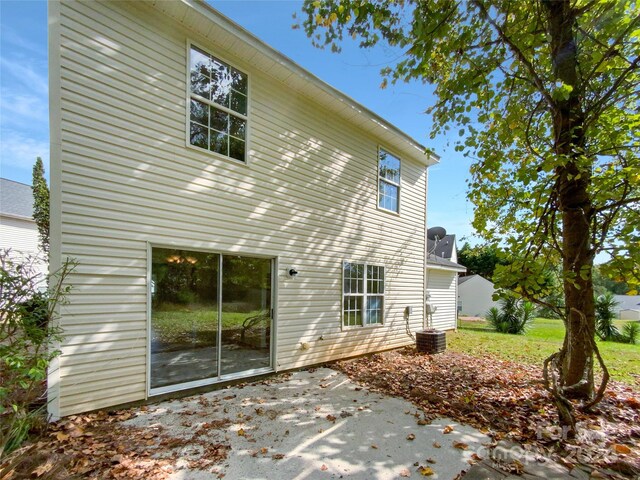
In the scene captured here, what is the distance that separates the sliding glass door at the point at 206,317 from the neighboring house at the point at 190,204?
0.02 m

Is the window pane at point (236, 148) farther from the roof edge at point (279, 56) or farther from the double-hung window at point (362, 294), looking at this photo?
the double-hung window at point (362, 294)

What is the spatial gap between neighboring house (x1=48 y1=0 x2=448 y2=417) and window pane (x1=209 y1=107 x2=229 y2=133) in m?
0.03

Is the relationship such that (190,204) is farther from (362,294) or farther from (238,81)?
(362,294)

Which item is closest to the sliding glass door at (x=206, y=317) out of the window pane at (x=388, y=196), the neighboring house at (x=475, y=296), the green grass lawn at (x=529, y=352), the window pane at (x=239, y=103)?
the window pane at (x=239, y=103)

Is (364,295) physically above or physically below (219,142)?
below

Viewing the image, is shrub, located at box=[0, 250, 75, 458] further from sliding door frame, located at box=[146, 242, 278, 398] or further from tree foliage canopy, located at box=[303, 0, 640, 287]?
tree foliage canopy, located at box=[303, 0, 640, 287]

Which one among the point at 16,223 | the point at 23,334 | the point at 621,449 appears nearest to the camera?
the point at 23,334

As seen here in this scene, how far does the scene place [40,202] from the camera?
14297 millimetres

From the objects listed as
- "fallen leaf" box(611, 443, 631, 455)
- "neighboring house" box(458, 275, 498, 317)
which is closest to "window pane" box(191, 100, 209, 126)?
"fallen leaf" box(611, 443, 631, 455)

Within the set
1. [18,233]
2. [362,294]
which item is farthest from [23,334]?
[18,233]

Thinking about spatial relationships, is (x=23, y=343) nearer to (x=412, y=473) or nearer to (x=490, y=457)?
(x=412, y=473)

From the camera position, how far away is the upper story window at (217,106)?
16.7 ft

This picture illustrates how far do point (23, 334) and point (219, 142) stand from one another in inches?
145

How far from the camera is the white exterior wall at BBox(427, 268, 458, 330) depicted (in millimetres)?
12859
